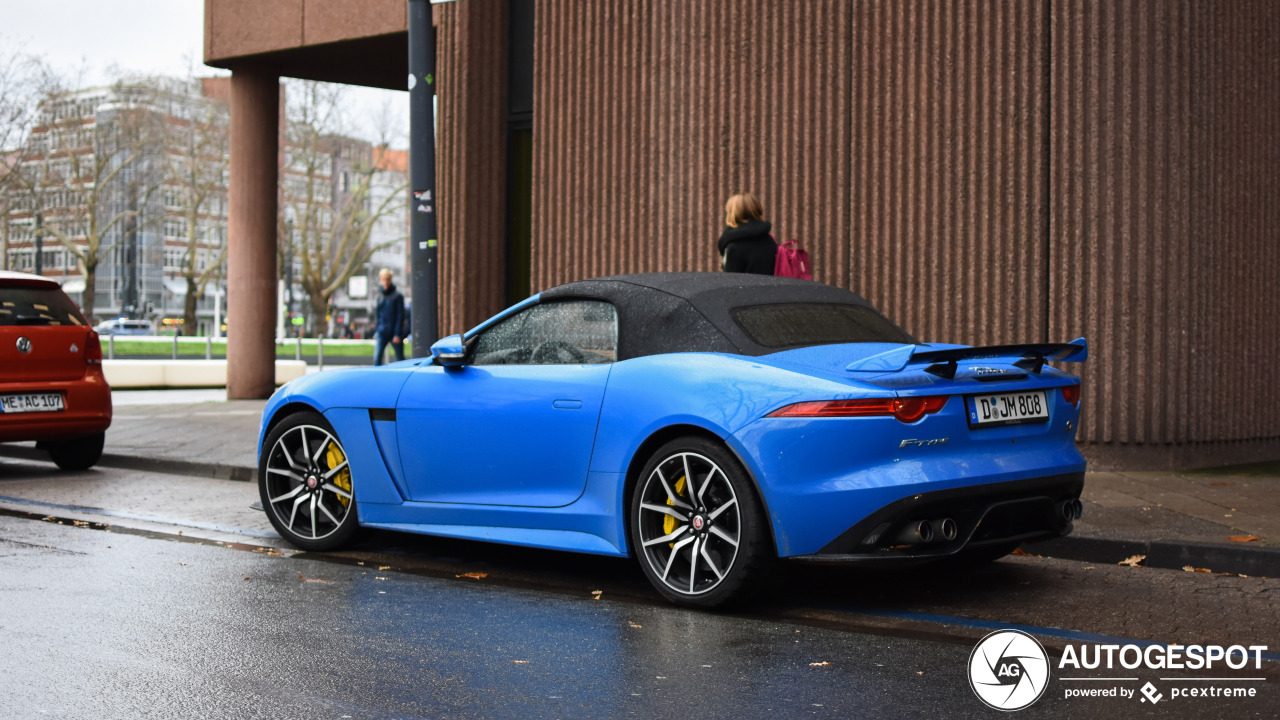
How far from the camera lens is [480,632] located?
4.64m

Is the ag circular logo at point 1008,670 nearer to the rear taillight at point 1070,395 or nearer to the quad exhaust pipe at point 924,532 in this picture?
the quad exhaust pipe at point 924,532

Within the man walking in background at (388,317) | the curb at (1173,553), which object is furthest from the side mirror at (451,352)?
the man walking in background at (388,317)

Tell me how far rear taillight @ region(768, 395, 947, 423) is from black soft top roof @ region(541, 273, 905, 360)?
1.65ft

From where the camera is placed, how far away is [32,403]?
9.92 m

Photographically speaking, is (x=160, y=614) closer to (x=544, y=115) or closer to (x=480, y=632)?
(x=480, y=632)

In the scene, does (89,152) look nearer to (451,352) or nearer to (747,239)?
(747,239)

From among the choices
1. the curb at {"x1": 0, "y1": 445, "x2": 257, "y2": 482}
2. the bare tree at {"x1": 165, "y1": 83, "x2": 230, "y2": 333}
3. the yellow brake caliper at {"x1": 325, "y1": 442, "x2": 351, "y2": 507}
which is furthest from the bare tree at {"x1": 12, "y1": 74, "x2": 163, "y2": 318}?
the yellow brake caliper at {"x1": 325, "y1": 442, "x2": 351, "y2": 507}

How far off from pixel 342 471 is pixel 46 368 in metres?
4.82

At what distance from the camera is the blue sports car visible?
4621 mm

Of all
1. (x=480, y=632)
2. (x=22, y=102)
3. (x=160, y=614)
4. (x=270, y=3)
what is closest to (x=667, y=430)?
(x=480, y=632)

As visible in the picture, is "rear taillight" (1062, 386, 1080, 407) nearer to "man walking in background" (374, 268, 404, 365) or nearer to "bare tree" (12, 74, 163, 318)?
"man walking in background" (374, 268, 404, 365)

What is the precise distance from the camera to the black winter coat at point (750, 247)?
8.86 meters

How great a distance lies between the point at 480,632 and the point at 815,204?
21.3 feet

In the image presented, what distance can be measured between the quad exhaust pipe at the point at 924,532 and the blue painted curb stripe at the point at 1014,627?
368 millimetres
